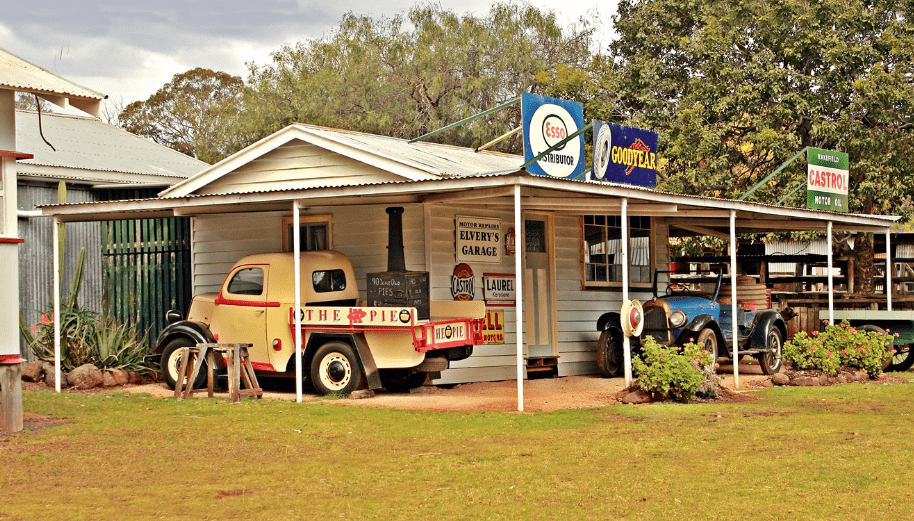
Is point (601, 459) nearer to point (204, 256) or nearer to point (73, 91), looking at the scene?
point (73, 91)

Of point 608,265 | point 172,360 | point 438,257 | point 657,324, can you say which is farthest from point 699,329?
point 172,360

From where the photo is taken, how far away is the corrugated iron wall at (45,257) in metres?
16.8

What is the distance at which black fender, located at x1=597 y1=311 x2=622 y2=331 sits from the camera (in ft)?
54.0

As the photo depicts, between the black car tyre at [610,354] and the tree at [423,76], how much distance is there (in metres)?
19.8

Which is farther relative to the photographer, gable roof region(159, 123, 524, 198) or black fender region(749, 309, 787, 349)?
black fender region(749, 309, 787, 349)

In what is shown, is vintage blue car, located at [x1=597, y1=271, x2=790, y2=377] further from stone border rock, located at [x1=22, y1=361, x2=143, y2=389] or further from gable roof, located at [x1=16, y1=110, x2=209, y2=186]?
gable roof, located at [x1=16, y1=110, x2=209, y2=186]

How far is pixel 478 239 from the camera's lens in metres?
15.4

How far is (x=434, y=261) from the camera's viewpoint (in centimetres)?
1462

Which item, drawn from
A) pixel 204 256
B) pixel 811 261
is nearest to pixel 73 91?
pixel 204 256

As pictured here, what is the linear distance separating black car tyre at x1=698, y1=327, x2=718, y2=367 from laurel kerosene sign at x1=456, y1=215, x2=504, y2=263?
3195 millimetres

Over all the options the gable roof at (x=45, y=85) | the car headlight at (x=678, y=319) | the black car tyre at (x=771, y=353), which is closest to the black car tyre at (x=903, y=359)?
the black car tyre at (x=771, y=353)

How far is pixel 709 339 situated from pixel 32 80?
10.0 metres

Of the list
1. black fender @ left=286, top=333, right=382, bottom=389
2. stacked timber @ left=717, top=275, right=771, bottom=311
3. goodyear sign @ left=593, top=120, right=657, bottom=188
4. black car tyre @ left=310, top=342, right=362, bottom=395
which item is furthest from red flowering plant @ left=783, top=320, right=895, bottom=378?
black car tyre @ left=310, top=342, right=362, bottom=395

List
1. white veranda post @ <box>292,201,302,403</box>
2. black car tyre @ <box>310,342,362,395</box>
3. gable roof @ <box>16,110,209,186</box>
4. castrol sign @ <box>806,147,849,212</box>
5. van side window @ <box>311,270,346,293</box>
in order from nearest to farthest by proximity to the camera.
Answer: white veranda post @ <box>292,201,302,403</box> < black car tyre @ <box>310,342,362,395</box> < van side window @ <box>311,270,346,293</box> < gable roof @ <box>16,110,209,186</box> < castrol sign @ <box>806,147,849,212</box>
